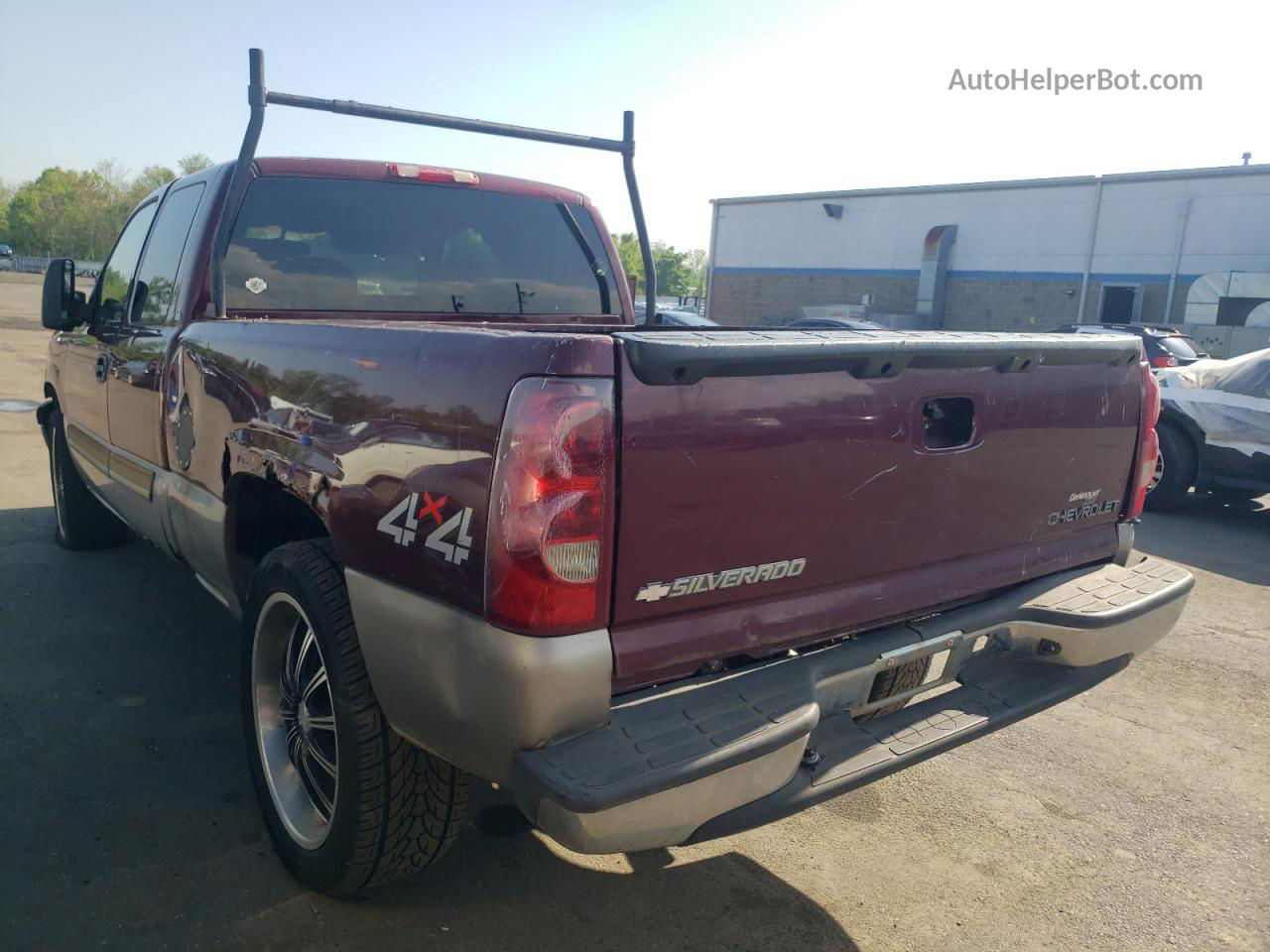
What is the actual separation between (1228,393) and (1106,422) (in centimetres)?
644

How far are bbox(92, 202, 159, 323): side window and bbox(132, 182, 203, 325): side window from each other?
17 centimetres

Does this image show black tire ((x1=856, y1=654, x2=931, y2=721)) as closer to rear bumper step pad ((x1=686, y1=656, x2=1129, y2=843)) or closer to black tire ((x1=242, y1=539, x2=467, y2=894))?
rear bumper step pad ((x1=686, y1=656, x2=1129, y2=843))

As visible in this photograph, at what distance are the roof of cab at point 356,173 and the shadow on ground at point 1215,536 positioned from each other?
527cm

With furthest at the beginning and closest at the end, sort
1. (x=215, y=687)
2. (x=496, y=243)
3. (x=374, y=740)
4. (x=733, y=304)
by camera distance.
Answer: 1. (x=733, y=304)
2. (x=496, y=243)
3. (x=215, y=687)
4. (x=374, y=740)

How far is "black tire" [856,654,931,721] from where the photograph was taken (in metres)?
2.54

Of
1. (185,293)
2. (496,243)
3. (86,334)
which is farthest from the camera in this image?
(86,334)

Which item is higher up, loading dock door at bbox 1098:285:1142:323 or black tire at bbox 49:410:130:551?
loading dock door at bbox 1098:285:1142:323

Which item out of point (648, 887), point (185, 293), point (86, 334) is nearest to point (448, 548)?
point (648, 887)

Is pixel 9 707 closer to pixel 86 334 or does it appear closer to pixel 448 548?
pixel 86 334

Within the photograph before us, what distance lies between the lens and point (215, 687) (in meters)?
4.05

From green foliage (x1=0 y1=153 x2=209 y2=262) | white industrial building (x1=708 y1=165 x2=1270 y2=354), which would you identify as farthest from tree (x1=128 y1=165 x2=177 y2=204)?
white industrial building (x1=708 y1=165 x2=1270 y2=354)

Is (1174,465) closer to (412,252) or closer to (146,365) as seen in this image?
(412,252)

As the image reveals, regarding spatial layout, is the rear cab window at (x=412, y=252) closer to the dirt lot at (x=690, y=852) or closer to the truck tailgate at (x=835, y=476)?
the dirt lot at (x=690, y=852)

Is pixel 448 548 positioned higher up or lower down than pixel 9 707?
higher up
